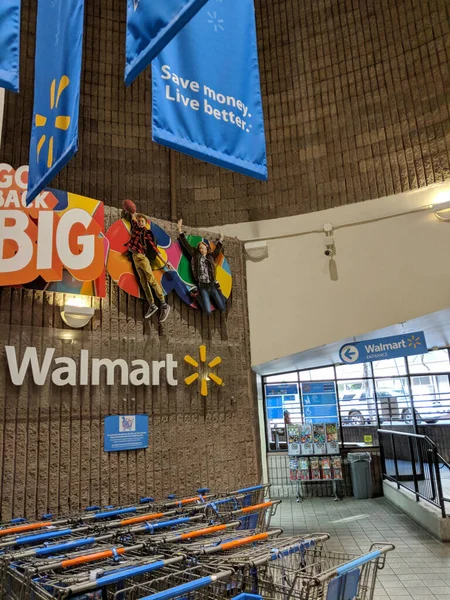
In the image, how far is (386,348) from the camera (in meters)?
7.24

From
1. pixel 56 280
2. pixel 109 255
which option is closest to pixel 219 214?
pixel 109 255

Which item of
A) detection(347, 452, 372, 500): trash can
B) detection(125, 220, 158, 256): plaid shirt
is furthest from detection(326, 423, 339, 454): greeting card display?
detection(125, 220, 158, 256): plaid shirt

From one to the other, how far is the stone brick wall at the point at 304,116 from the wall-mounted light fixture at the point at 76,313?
259cm

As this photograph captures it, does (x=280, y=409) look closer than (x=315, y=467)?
No

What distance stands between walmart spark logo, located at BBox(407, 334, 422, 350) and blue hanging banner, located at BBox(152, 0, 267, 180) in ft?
14.7

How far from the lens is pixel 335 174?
809cm

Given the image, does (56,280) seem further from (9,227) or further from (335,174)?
(335,174)

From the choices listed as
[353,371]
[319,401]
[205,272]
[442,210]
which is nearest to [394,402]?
[353,371]

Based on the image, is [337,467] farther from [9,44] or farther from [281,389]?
[9,44]

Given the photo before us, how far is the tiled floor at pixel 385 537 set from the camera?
17.3ft

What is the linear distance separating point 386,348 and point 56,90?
5636 millimetres

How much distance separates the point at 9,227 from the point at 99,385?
7.30ft

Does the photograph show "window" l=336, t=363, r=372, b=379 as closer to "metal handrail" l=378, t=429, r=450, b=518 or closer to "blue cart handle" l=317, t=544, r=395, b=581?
"metal handrail" l=378, t=429, r=450, b=518

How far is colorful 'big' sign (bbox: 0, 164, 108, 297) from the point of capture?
567 centimetres
